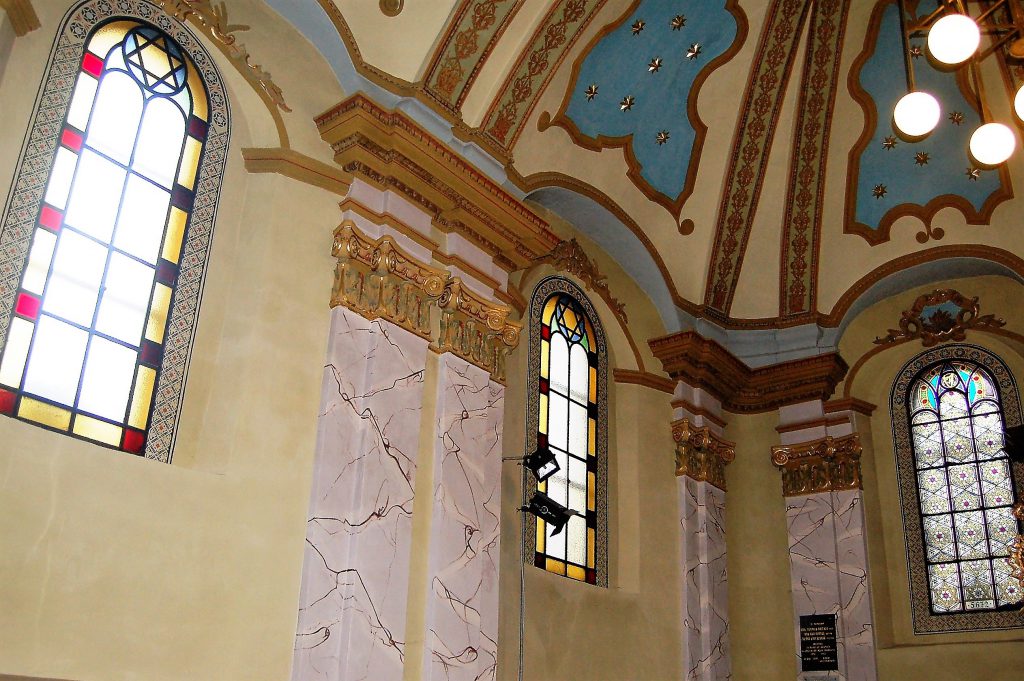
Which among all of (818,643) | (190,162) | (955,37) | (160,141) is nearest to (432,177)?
(190,162)

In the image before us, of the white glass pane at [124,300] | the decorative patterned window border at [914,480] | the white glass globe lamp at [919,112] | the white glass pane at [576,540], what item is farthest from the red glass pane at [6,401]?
A: the decorative patterned window border at [914,480]

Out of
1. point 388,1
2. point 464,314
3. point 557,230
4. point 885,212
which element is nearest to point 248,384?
point 464,314

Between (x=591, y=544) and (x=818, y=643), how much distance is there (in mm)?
2780

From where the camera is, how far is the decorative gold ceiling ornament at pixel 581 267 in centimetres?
1045

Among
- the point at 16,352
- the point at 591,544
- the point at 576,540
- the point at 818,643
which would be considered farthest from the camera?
the point at 818,643

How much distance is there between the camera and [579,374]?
10.5 m

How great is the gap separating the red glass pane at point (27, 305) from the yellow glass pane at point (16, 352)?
5 centimetres

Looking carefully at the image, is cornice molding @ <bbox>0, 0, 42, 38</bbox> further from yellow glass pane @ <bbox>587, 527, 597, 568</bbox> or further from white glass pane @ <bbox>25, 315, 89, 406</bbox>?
yellow glass pane @ <bbox>587, 527, 597, 568</bbox>

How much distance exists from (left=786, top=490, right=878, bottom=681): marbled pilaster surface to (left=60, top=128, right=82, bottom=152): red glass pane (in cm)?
815

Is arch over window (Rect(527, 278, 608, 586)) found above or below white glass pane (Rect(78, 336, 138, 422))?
above

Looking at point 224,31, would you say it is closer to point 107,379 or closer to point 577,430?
point 107,379

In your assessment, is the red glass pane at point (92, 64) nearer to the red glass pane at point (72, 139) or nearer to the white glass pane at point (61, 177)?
the red glass pane at point (72, 139)

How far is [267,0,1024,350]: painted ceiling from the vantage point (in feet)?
28.6

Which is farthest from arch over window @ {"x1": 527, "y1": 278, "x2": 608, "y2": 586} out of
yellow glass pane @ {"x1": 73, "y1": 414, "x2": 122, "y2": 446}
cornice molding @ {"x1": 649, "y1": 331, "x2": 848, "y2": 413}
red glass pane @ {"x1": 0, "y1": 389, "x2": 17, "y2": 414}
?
red glass pane @ {"x1": 0, "y1": 389, "x2": 17, "y2": 414}
